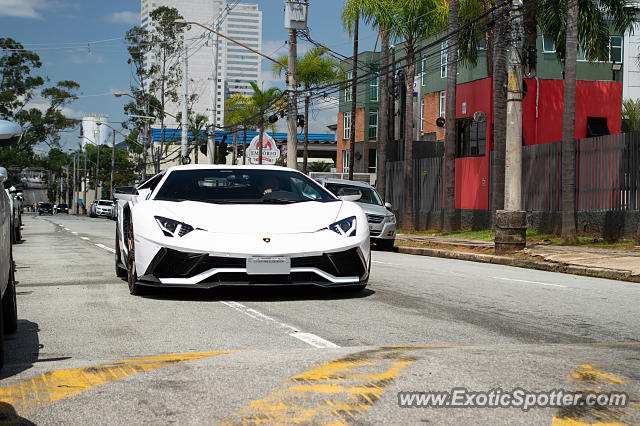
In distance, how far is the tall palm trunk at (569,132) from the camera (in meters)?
20.8

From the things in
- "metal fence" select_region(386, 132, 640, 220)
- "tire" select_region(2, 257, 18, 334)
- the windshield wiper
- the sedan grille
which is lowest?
"tire" select_region(2, 257, 18, 334)

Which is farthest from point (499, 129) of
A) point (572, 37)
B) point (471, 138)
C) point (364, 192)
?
point (471, 138)

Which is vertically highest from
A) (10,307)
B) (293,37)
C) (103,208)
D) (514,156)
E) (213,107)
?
(293,37)

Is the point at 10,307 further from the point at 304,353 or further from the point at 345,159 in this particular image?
the point at 345,159

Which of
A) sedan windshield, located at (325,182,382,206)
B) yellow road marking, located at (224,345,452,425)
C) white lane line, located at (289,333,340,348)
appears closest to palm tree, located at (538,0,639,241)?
sedan windshield, located at (325,182,382,206)

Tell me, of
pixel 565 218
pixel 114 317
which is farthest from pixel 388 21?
pixel 114 317

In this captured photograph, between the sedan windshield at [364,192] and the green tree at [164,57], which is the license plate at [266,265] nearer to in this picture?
the sedan windshield at [364,192]

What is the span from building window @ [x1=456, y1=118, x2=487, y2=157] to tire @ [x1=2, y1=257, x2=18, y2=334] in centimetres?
2456

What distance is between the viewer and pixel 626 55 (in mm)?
51625

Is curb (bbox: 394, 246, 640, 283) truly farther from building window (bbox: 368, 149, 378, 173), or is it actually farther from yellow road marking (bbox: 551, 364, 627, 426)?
building window (bbox: 368, 149, 378, 173)

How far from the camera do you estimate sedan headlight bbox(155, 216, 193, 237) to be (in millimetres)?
8109

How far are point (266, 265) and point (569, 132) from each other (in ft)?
48.8

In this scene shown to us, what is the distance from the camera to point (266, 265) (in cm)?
797

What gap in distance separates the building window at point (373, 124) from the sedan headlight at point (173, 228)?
187 ft
